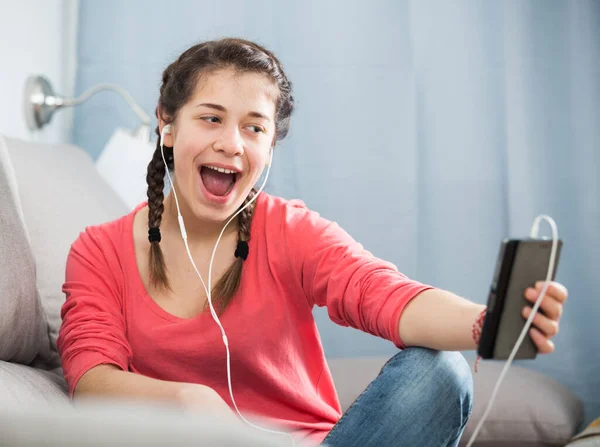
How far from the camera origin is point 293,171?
→ 2.36m

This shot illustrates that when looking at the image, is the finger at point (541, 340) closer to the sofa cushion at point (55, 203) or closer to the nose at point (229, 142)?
the nose at point (229, 142)

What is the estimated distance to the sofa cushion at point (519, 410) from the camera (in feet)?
5.61

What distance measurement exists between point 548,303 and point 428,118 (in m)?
1.58

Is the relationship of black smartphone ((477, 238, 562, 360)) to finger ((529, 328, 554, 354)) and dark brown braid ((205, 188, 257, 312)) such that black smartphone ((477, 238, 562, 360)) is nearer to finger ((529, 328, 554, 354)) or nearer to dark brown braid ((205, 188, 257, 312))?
finger ((529, 328, 554, 354))

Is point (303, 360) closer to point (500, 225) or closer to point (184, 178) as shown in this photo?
point (184, 178)

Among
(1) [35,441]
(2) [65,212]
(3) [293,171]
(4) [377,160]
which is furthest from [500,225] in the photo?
(1) [35,441]

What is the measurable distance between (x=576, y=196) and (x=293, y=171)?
867 millimetres

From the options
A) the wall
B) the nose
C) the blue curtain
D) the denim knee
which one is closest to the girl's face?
the nose

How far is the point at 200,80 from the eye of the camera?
1.27m

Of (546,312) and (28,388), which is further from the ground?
(546,312)

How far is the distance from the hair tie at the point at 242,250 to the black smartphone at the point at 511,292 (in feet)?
1.79

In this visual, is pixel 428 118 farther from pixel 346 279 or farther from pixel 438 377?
pixel 438 377

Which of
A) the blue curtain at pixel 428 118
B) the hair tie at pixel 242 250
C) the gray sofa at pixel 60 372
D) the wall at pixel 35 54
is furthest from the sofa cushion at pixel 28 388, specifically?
the blue curtain at pixel 428 118

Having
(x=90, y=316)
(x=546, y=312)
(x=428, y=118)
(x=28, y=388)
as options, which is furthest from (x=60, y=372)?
(x=428, y=118)
